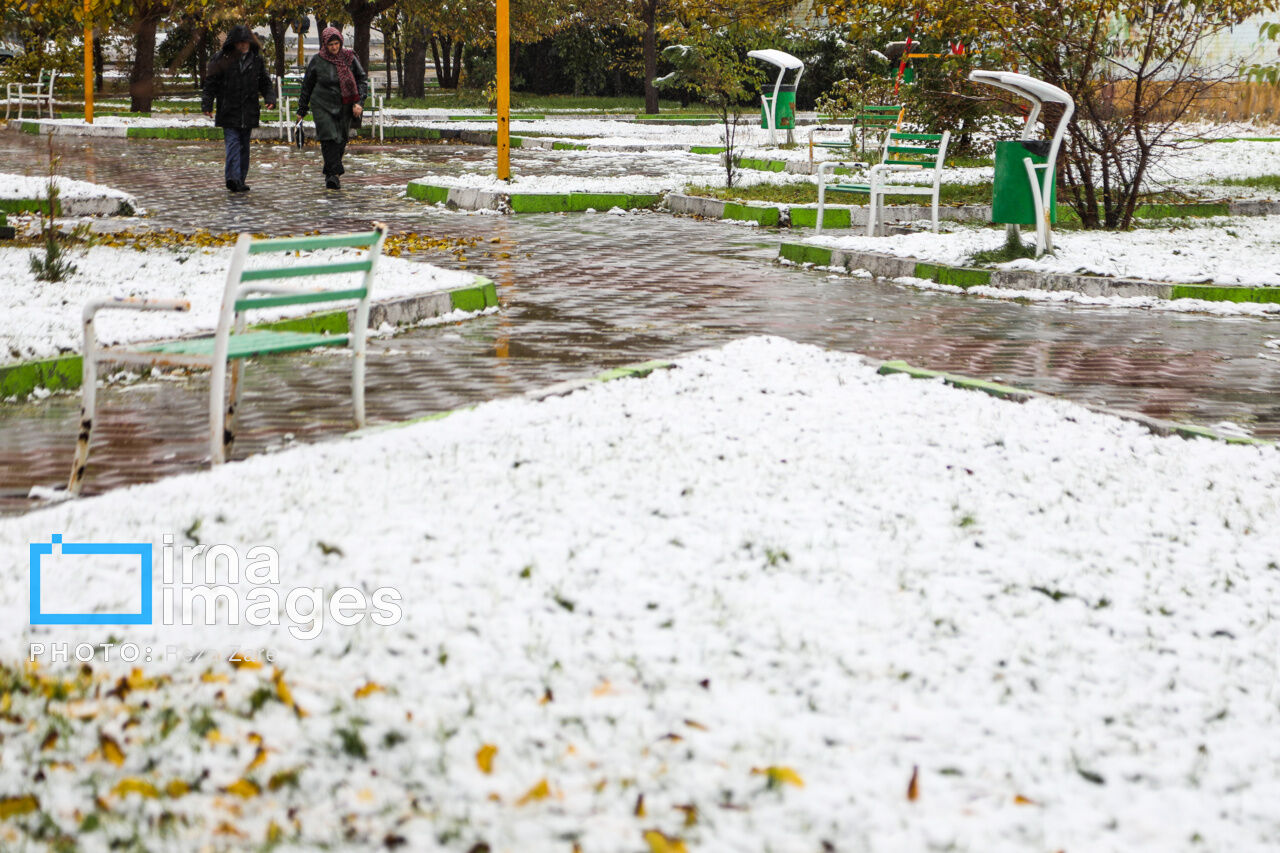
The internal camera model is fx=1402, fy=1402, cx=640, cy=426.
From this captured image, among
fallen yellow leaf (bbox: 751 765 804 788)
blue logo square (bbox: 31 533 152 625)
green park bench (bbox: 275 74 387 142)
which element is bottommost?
fallen yellow leaf (bbox: 751 765 804 788)

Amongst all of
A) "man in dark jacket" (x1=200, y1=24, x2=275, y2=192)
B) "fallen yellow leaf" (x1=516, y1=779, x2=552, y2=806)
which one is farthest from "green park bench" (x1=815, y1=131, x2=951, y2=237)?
"fallen yellow leaf" (x1=516, y1=779, x2=552, y2=806)

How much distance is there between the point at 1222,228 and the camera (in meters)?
14.1

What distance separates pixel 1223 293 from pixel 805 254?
3427 mm

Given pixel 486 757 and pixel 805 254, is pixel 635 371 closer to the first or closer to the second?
pixel 486 757

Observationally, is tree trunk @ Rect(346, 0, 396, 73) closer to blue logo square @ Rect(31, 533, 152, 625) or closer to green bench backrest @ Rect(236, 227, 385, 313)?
green bench backrest @ Rect(236, 227, 385, 313)

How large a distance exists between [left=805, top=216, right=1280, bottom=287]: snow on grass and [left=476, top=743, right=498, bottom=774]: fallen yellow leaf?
28.2 ft

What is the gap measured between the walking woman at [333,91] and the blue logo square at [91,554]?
1208 centimetres

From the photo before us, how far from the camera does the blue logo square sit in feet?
11.9

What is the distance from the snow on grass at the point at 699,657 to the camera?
2791mm

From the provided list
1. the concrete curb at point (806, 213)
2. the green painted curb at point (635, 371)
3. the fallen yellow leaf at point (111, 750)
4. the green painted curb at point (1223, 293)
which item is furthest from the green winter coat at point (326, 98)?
the fallen yellow leaf at point (111, 750)

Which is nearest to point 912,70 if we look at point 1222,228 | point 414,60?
point 1222,228

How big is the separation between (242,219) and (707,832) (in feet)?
38.0

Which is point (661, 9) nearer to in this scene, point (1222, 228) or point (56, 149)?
point (56, 149)

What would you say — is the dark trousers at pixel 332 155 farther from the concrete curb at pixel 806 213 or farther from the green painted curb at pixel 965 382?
the green painted curb at pixel 965 382
